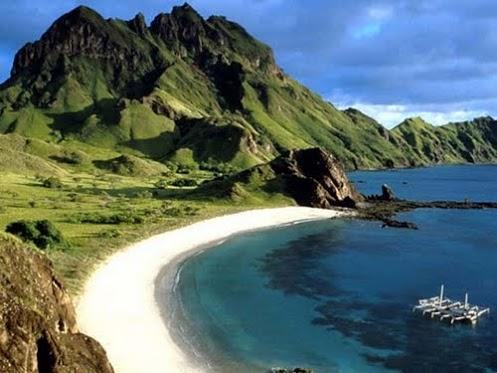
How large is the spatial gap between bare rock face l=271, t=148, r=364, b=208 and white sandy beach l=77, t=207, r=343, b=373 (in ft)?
213

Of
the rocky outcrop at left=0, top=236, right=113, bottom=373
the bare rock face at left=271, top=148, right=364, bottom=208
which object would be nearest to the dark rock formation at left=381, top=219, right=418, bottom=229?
the bare rock face at left=271, top=148, right=364, bottom=208

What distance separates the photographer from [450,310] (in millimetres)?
72625

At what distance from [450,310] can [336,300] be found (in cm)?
1448

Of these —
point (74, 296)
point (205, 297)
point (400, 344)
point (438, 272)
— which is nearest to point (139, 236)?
point (205, 297)

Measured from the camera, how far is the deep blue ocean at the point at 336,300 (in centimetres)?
5697

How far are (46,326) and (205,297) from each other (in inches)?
1573

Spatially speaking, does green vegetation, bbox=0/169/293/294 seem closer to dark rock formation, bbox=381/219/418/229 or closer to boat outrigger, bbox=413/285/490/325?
dark rock formation, bbox=381/219/418/229

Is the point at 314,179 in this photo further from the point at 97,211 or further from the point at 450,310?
the point at 450,310

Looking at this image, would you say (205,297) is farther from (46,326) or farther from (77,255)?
(46,326)

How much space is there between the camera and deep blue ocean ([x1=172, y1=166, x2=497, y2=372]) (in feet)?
187

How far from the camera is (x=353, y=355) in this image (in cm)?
5756

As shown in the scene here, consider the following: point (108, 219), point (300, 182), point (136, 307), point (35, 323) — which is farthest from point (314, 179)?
point (35, 323)

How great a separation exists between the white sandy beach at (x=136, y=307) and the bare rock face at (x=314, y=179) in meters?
65.1

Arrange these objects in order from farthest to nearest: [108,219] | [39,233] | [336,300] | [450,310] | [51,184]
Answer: [51,184]
[108,219]
[39,233]
[336,300]
[450,310]
